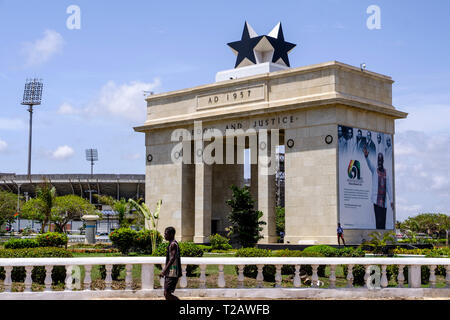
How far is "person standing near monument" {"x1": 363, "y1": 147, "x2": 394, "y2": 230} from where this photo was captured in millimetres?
39594

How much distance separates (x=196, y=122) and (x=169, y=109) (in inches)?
160

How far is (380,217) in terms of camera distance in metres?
39.8

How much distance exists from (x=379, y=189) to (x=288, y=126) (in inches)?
285

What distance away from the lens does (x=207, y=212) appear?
1820 inches

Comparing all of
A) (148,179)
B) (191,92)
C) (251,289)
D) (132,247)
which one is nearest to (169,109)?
(191,92)

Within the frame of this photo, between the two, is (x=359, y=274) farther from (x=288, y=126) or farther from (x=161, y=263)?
(x=288, y=126)

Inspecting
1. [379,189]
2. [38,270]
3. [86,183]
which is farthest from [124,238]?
[86,183]

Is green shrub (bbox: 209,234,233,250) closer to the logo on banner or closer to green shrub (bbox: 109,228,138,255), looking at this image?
Answer: green shrub (bbox: 109,228,138,255)

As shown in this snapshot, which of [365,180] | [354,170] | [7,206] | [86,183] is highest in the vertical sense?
[86,183]

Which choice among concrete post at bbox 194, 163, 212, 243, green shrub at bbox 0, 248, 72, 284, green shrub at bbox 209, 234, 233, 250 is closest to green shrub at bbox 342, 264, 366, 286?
green shrub at bbox 0, 248, 72, 284

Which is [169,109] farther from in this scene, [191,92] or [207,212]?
[207,212]

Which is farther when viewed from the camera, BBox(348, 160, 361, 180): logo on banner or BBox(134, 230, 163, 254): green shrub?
BBox(348, 160, 361, 180): logo on banner

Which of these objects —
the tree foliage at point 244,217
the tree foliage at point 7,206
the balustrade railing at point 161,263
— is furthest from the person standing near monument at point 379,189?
the tree foliage at point 7,206

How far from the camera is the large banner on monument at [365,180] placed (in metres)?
38.0
